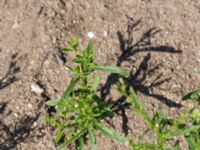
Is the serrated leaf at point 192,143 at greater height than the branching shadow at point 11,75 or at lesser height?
lesser

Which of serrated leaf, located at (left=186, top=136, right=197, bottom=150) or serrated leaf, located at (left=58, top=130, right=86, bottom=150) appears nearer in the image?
serrated leaf, located at (left=186, top=136, right=197, bottom=150)

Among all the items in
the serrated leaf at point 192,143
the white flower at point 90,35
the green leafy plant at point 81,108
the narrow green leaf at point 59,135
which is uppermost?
the white flower at point 90,35

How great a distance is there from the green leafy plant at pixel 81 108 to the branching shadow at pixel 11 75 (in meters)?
0.34

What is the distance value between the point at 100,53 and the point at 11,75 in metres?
0.59

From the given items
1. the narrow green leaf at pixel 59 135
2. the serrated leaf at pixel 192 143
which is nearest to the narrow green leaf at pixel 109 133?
the narrow green leaf at pixel 59 135

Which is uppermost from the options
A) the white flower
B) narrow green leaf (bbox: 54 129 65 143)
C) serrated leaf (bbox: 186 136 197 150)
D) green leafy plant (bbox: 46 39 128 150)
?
the white flower

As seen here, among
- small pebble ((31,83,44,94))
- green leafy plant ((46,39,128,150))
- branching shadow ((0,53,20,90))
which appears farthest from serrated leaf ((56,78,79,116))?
branching shadow ((0,53,20,90))

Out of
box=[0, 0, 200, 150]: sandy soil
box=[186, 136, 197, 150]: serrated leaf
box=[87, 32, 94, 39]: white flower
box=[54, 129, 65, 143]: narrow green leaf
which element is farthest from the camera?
box=[87, 32, 94, 39]: white flower

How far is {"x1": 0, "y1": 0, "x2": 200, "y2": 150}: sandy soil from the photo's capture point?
284 centimetres

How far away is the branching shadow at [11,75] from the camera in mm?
2932

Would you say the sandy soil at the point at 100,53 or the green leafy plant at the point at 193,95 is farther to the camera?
the sandy soil at the point at 100,53

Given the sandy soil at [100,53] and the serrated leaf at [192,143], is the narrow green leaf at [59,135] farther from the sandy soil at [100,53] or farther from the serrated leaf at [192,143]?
the serrated leaf at [192,143]

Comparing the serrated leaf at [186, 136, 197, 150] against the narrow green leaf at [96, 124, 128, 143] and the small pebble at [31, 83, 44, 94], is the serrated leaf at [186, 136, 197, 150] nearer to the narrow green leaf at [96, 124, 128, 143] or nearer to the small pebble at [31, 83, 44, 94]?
the narrow green leaf at [96, 124, 128, 143]

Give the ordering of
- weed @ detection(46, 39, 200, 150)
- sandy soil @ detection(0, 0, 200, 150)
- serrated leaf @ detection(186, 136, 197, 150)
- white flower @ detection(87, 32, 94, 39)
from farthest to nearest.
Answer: white flower @ detection(87, 32, 94, 39)
sandy soil @ detection(0, 0, 200, 150)
weed @ detection(46, 39, 200, 150)
serrated leaf @ detection(186, 136, 197, 150)
